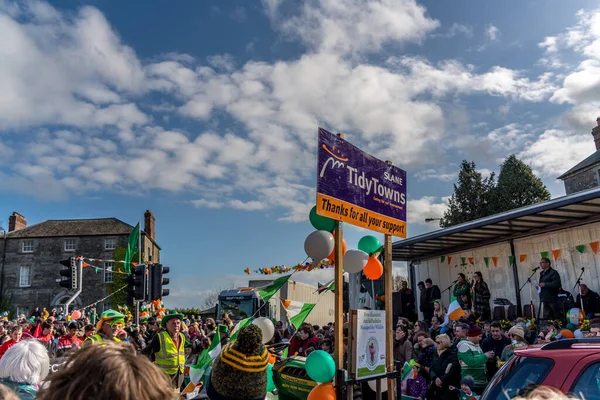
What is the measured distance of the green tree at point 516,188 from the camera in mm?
31969

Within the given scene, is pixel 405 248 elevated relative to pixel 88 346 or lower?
elevated

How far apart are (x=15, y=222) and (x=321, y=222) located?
4742 cm

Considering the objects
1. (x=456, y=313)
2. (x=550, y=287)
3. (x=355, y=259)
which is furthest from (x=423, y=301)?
(x=355, y=259)

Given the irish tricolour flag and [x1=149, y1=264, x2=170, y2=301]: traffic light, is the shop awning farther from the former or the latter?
[x1=149, y1=264, x2=170, y2=301]: traffic light

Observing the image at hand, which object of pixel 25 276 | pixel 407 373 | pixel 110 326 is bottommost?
pixel 407 373

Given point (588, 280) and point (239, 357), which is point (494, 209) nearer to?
point (588, 280)

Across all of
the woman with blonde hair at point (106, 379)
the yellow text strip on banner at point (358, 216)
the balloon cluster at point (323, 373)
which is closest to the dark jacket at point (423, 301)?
the yellow text strip on banner at point (358, 216)

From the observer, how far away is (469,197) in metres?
34.3

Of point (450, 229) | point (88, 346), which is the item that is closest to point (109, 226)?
point (450, 229)

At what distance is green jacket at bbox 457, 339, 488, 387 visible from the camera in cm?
733

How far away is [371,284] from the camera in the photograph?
17.7 m

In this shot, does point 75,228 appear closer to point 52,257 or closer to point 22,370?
point 52,257

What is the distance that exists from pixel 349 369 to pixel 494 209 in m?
30.2

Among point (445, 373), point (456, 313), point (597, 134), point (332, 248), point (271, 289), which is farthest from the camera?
point (597, 134)
